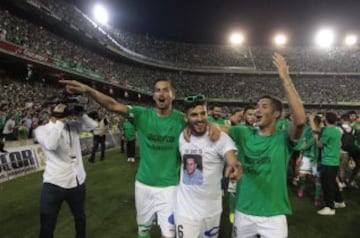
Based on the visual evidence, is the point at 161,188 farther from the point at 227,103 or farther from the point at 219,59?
the point at 219,59

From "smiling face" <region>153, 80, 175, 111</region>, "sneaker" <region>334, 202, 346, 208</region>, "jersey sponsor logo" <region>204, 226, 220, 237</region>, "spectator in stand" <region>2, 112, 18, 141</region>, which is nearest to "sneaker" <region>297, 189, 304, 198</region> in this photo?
"sneaker" <region>334, 202, 346, 208</region>

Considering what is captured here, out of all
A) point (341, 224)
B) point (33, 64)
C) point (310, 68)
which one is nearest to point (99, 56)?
point (33, 64)

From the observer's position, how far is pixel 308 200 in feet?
32.2

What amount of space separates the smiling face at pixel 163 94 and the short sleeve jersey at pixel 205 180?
715 millimetres

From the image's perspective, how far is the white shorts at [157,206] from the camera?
4.36m

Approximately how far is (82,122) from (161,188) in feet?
5.36

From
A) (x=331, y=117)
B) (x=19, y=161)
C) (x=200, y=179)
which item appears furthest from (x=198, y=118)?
(x=19, y=161)

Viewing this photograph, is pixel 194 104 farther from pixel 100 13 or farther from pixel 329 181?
pixel 100 13

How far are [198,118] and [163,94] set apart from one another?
71 centimetres

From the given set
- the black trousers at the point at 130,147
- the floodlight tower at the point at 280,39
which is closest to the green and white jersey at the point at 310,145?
the black trousers at the point at 130,147

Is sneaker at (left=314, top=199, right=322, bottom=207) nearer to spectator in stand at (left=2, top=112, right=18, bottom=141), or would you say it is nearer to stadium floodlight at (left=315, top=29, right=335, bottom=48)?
spectator in stand at (left=2, top=112, right=18, bottom=141)

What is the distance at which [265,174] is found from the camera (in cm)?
390

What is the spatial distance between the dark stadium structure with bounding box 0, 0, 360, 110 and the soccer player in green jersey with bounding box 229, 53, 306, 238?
2520 centimetres

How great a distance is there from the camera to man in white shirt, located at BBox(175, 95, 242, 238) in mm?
3850
